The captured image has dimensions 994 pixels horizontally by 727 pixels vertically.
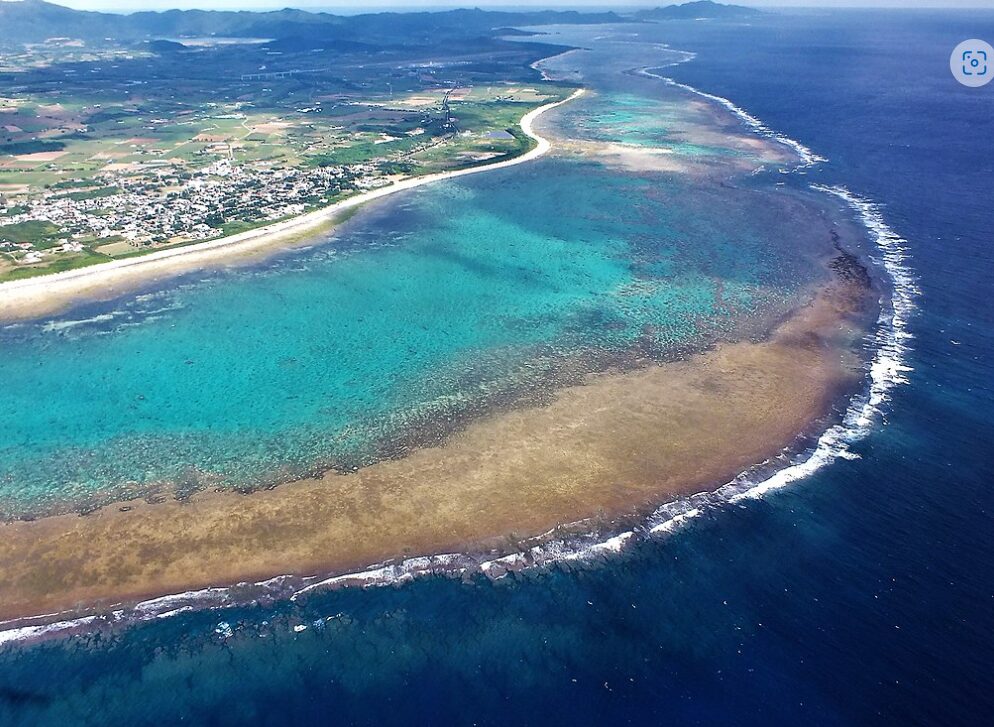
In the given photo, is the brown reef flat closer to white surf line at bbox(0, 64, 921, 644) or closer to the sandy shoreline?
white surf line at bbox(0, 64, 921, 644)

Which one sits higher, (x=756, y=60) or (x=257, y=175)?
(x=756, y=60)

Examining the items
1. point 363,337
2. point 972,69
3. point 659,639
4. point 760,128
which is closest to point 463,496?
point 659,639

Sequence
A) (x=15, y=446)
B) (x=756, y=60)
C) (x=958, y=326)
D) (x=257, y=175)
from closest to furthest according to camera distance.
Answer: (x=15, y=446), (x=958, y=326), (x=257, y=175), (x=756, y=60)

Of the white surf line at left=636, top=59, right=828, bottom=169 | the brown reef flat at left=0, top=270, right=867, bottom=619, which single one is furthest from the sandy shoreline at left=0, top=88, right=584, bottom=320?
the white surf line at left=636, top=59, right=828, bottom=169

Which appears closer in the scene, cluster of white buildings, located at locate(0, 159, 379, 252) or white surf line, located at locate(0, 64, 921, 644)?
white surf line, located at locate(0, 64, 921, 644)

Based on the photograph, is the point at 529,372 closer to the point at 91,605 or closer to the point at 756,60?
the point at 91,605

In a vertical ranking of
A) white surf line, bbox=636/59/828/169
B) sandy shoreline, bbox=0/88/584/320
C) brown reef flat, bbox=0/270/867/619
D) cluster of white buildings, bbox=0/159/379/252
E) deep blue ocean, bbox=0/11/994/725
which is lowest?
deep blue ocean, bbox=0/11/994/725

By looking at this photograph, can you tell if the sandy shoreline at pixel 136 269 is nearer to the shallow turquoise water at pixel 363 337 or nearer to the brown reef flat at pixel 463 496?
the shallow turquoise water at pixel 363 337

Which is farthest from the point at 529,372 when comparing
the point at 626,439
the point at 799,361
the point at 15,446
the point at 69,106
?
the point at 69,106
